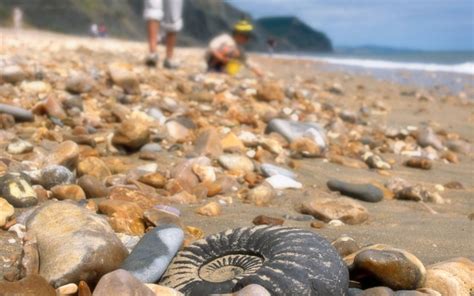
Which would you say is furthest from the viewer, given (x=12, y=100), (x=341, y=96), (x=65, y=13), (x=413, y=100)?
(x=65, y=13)

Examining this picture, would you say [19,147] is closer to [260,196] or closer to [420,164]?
[260,196]

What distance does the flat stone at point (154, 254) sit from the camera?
5.66ft

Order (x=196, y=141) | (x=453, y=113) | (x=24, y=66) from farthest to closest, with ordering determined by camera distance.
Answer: (x=453, y=113) < (x=24, y=66) < (x=196, y=141)

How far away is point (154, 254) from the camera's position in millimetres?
1805

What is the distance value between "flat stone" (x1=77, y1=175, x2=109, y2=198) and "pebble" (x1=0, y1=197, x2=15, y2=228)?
507 mm

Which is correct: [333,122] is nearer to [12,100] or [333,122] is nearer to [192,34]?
[12,100]

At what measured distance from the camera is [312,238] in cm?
179

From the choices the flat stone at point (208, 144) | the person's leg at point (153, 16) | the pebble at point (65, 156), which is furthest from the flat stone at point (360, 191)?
the person's leg at point (153, 16)

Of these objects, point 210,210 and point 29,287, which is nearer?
point 29,287

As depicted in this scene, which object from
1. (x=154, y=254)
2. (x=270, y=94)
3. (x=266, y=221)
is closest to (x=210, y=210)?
(x=266, y=221)

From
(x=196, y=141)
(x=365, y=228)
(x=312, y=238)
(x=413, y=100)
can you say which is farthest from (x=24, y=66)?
(x=413, y=100)

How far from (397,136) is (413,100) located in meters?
4.60

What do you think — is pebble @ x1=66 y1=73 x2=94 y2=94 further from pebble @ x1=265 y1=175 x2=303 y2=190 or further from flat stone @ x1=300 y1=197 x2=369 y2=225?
flat stone @ x1=300 y1=197 x2=369 y2=225

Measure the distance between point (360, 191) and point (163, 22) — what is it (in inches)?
234
